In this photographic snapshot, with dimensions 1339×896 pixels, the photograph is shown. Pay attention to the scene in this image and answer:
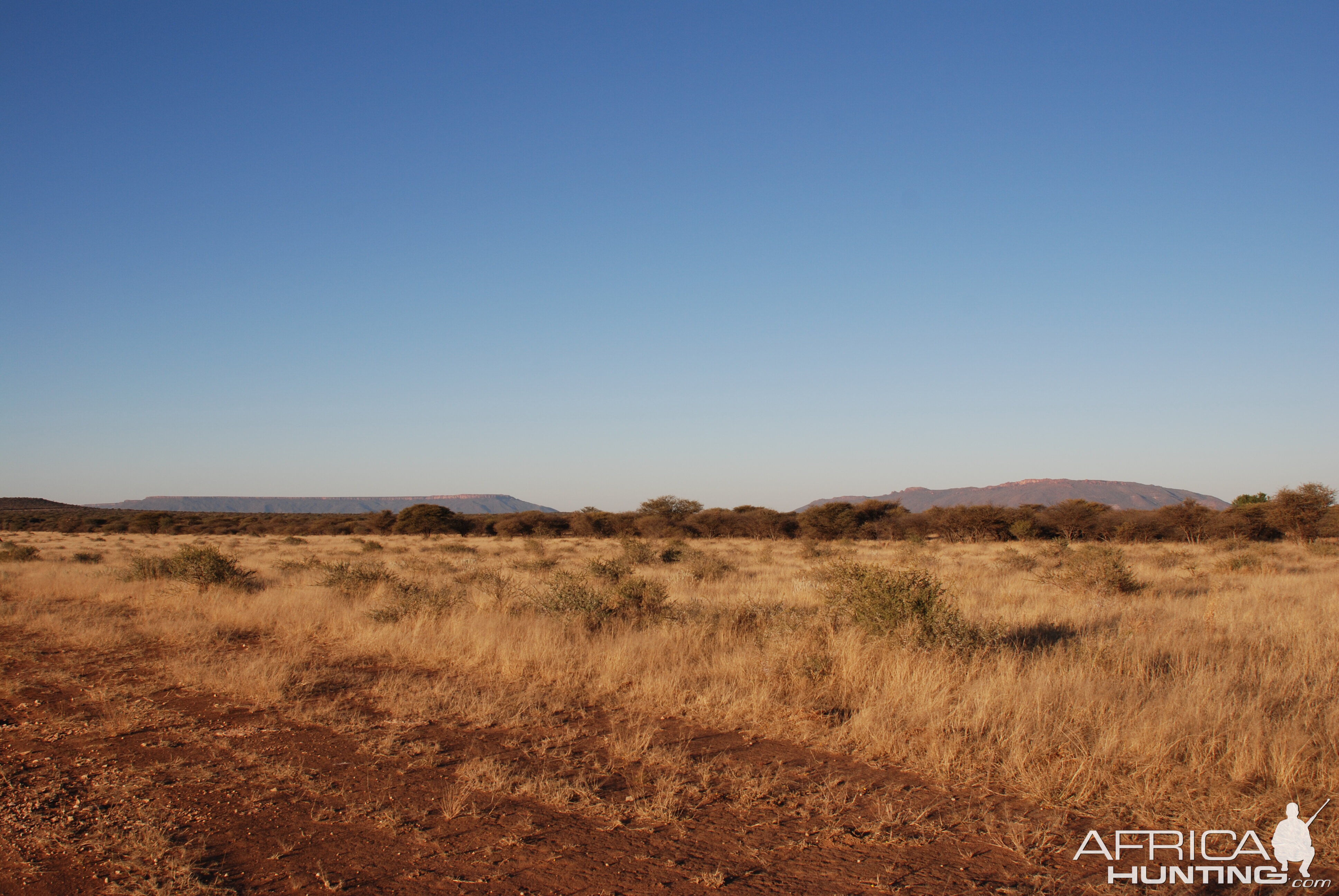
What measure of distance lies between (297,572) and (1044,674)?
19070mm

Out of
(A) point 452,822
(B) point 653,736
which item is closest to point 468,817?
(A) point 452,822

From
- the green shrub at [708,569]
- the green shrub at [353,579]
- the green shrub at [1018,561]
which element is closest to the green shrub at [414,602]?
the green shrub at [353,579]

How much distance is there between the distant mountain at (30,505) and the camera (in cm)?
10312

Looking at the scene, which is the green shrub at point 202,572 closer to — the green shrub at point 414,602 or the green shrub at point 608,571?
the green shrub at point 414,602

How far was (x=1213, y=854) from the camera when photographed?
4.06m

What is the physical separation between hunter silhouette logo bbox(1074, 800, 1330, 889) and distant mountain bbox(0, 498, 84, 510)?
131169 mm

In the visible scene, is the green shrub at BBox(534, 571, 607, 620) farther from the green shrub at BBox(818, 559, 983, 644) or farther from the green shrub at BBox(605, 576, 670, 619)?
the green shrub at BBox(818, 559, 983, 644)

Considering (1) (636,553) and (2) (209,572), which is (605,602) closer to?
(2) (209,572)

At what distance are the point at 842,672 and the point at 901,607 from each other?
5.51 feet

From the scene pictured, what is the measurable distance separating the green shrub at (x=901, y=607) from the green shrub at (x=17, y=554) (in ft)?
91.5

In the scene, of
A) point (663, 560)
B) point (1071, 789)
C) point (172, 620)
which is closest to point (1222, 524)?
point (663, 560)

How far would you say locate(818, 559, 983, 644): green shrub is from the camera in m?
8.22

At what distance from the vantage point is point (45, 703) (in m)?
7.29

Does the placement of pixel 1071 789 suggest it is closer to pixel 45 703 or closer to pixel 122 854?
pixel 122 854
